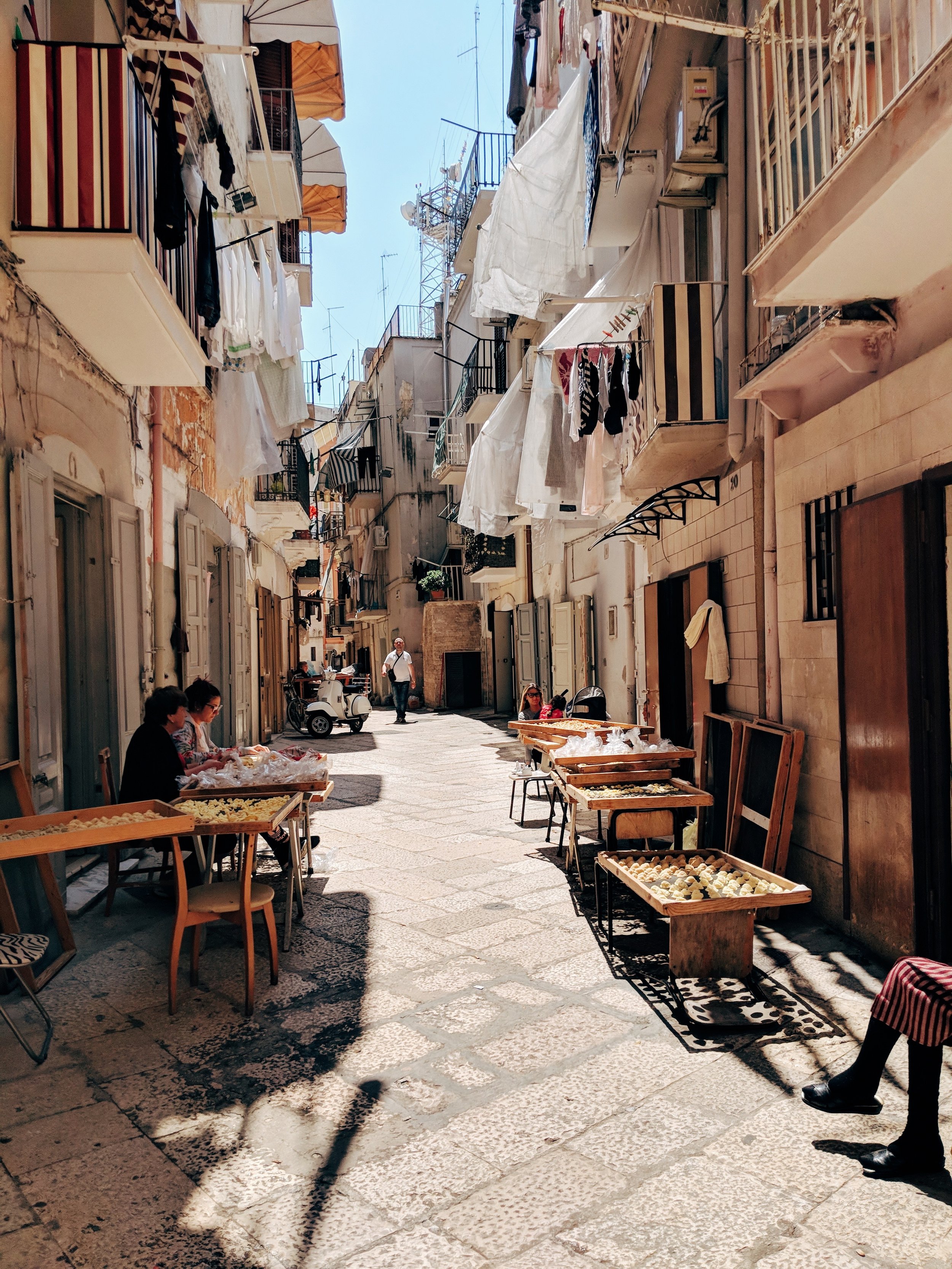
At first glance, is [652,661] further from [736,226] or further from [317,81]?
[317,81]

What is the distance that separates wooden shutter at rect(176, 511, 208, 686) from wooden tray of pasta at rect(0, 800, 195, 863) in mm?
4645

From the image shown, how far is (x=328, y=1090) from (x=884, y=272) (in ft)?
13.5

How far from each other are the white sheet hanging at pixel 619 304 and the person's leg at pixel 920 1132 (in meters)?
6.27

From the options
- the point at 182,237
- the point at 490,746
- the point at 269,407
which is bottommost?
the point at 490,746

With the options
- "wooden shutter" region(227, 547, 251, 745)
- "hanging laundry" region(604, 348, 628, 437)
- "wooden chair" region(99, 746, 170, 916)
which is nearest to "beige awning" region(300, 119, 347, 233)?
"wooden shutter" region(227, 547, 251, 745)

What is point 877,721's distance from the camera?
439 centimetres

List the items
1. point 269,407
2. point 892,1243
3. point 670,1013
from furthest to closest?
point 269,407, point 670,1013, point 892,1243

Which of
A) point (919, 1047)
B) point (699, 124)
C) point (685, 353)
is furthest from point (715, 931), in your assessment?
point (699, 124)

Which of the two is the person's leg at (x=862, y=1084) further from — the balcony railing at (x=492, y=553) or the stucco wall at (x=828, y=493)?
the balcony railing at (x=492, y=553)

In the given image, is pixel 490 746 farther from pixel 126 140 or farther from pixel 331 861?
pixel 126 140

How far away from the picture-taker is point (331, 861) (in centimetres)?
688

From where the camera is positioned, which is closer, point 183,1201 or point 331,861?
point 183,1201

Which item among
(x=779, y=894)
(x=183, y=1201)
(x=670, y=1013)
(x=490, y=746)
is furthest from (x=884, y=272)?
(x=490, y=746)

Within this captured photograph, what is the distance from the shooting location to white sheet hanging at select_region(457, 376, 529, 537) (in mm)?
12344
